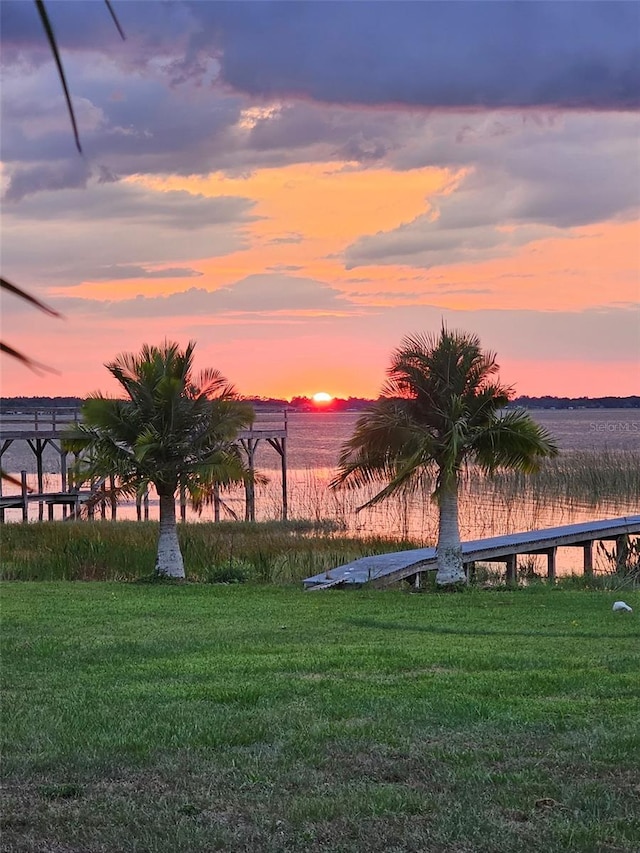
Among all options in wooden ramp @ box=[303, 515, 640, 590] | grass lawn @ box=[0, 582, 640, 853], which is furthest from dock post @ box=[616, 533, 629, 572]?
grass lawn @ box=[0, 582, 640, 853]

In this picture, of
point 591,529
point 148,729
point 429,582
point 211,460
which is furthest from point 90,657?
point 591,529

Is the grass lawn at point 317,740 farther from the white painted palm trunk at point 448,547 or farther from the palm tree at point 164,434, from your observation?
the palm tree at point 164,434

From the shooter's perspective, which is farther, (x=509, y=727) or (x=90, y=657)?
(x=90, y=657)

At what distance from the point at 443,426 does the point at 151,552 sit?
7.54 m

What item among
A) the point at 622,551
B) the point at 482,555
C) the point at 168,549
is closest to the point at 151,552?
the point at 168,549

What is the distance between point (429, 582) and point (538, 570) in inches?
238

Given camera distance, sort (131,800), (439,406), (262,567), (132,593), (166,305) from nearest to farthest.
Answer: (131,800) → (166,305) → (132,593) → (439,406) → (262,567)

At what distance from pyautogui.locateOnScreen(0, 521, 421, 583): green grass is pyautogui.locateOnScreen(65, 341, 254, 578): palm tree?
1794mm

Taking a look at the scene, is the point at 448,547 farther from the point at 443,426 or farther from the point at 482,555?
the point at 482,555

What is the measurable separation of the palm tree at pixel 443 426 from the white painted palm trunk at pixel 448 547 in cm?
2

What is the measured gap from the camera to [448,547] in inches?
738

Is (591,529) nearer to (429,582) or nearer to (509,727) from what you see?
(429,582)

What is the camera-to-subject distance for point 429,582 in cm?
2008

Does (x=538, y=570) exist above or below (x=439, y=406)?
below
